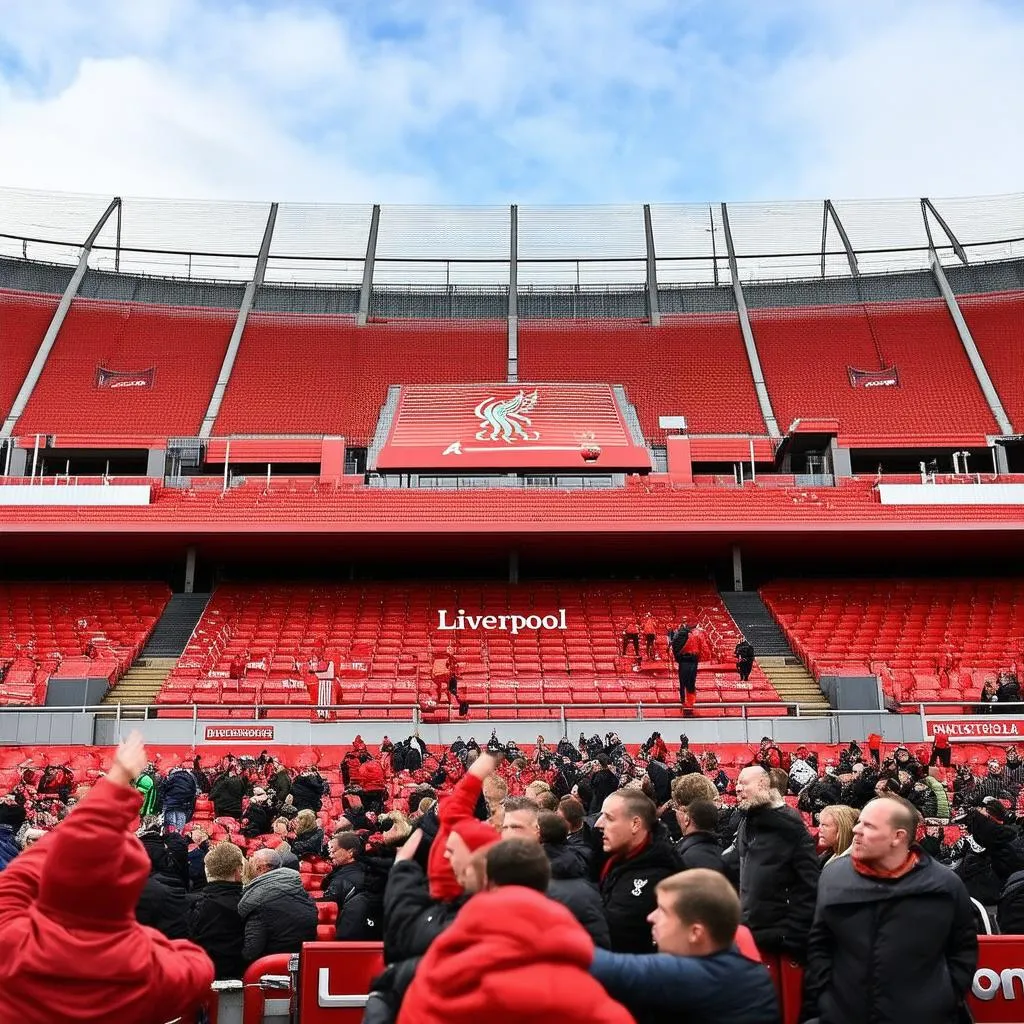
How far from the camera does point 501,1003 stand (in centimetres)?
262

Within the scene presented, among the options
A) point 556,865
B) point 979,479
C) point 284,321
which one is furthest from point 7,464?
point 556,865

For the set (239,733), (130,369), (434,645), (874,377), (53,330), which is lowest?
(239,733)

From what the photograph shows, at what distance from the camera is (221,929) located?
232 inches

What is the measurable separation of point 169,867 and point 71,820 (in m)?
3.44

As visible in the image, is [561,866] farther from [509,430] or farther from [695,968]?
[509,430]

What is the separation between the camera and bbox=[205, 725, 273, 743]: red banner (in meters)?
17.5

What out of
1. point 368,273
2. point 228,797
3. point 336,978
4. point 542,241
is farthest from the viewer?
point 542,241

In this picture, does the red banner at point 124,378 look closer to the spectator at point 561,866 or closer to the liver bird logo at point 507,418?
the liver bird logo at point 507,418

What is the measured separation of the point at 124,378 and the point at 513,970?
34.6 metres

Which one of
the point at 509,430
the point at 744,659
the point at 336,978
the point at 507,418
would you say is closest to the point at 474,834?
the point at 336,978

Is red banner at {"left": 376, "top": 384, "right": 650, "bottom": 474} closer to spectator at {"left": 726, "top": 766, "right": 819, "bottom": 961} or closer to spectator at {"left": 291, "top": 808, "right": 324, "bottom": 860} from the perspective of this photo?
spectator at {"left": 291, "top": 808, "right": 324, "bottom": 860}

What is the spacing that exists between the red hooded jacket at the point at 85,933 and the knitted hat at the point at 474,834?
1038 mm

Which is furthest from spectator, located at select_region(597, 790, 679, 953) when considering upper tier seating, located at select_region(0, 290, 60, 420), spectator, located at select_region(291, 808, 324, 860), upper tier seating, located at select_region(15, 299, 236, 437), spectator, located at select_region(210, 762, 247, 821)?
upper tier seating, located at select_region(0, 290, 60, 420)

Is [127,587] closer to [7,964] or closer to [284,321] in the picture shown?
[284,321]
